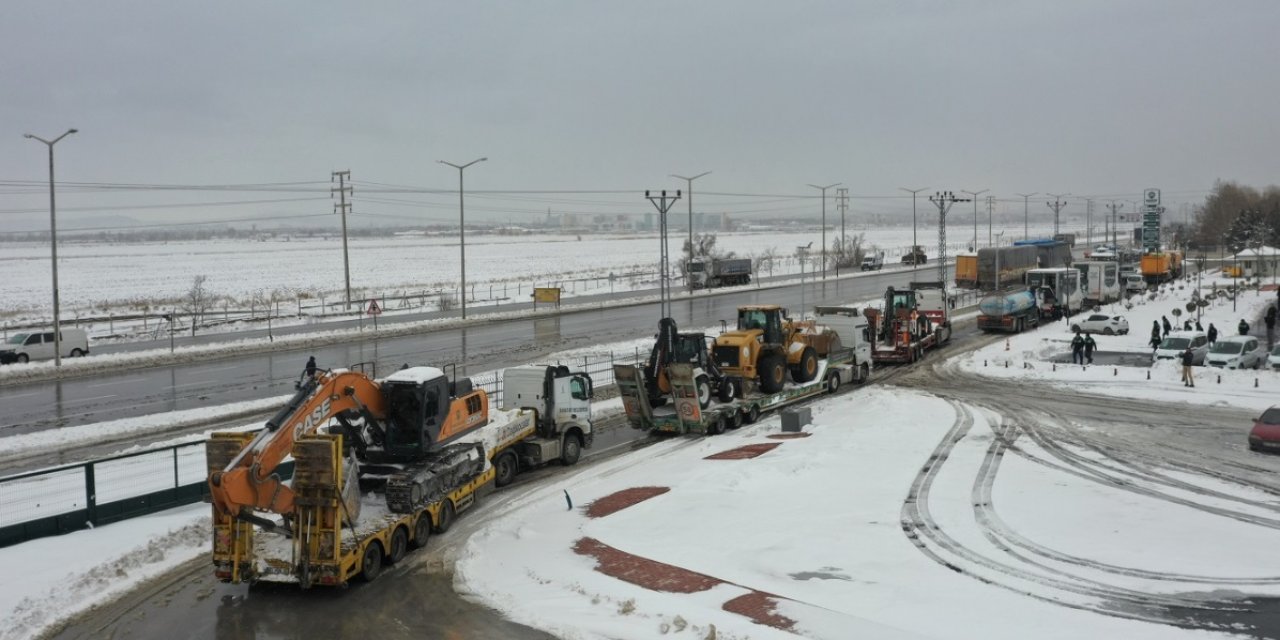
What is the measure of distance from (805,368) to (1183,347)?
624 inches

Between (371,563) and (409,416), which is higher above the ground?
(409,416)

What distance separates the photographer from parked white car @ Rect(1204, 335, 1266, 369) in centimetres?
3372

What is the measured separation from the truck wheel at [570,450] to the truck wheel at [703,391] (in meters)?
3.95

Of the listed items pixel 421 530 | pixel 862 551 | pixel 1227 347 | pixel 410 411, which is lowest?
pixel 862 551

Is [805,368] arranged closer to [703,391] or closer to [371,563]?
[703,391]

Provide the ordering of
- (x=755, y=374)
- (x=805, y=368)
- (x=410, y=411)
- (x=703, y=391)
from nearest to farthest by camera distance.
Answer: (x=410, y=411) < (x=703, y=391) < (x=755, y=374) < (x=805, y=368)

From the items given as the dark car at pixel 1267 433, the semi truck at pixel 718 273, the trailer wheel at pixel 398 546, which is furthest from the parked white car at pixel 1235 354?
the semi truck at pixel 718 273

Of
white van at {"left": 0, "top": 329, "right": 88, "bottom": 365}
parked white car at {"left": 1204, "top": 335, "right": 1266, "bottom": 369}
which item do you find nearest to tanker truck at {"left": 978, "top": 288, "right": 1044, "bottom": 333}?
parked white car at {"left": 1204, "top": 335, "right": 1266, "bottom": 369}

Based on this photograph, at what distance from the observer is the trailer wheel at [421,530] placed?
16719 millimetres

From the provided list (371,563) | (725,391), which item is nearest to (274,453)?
(371,563)

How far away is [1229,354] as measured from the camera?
3394 cm

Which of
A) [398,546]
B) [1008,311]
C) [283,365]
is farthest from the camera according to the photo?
[1008,311]

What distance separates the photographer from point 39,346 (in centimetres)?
4047

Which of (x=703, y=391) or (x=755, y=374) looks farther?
(x=755, y=374)
